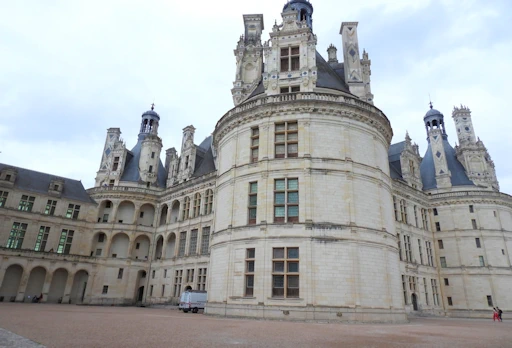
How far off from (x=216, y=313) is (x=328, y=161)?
11.9 meters

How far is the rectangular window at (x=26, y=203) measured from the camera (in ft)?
124

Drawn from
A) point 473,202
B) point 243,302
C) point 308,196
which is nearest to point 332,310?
point 243,302

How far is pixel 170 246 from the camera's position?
4169 cm

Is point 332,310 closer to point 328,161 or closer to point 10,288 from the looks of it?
point 328,161

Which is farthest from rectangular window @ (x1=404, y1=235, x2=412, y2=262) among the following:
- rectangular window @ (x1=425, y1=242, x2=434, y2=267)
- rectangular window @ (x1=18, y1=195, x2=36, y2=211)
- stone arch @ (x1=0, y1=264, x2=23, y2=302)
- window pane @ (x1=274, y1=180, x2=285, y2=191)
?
rectangular window @ (x1=18, y1=195, x2=36, y2=211)

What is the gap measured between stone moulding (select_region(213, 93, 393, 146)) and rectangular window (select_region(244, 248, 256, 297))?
368 inches

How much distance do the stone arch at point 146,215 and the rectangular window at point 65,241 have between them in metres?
8.02

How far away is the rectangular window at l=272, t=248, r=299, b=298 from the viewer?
62.3ft

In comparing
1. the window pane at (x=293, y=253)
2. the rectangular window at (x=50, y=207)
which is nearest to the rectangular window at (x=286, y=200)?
the window pane at (x=293, y=253)

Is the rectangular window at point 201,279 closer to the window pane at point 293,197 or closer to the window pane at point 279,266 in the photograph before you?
the window pane at point 279,266

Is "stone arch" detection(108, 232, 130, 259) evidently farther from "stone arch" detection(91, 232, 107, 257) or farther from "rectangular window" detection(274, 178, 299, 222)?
"rectangular window" detection(274, 178, 299, 222)

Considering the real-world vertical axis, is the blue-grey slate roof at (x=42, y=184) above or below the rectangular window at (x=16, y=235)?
above

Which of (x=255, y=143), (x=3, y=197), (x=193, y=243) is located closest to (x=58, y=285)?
(x=3, y=197)

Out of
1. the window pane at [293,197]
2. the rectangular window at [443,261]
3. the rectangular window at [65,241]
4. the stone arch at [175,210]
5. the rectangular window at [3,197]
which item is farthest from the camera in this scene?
the stone arch at [175,210]
